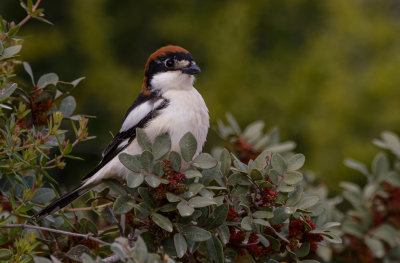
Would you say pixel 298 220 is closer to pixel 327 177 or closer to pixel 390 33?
pixel 327 177

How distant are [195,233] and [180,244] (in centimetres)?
7

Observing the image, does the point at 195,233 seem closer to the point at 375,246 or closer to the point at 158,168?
the point at 158,168

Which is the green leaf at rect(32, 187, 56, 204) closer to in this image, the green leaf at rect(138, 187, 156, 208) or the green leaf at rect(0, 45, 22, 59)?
the green leaf at rect(138, 187, 156, 208)

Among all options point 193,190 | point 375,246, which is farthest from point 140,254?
point 375,246

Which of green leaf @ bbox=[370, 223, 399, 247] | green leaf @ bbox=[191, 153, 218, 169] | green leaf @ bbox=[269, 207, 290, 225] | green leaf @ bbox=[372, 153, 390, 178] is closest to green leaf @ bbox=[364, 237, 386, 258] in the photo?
green leaf @ bbox=[370, 223, 399, 247]

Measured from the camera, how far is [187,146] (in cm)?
202

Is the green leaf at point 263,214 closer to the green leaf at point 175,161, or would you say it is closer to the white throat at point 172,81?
the green leaf at point 175,161

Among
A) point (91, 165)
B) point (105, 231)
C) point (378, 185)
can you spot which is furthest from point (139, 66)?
point (105, 231)

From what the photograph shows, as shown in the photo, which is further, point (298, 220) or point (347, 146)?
point (347, 146)

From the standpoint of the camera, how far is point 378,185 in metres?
3.25

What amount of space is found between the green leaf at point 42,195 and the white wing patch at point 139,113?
26.8 inches

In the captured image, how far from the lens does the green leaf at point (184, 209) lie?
186 cm

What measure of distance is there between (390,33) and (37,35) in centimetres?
512

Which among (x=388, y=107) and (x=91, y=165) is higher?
(x=388, y=107)
